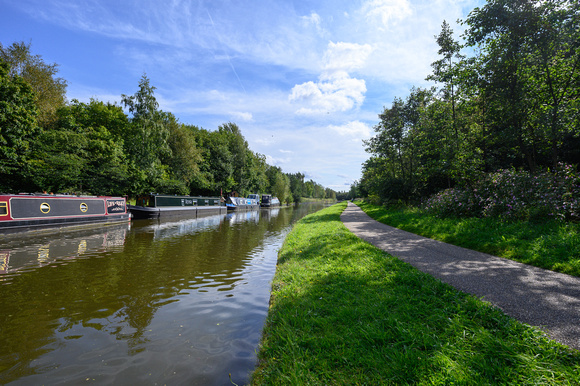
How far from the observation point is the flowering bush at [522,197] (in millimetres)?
6602

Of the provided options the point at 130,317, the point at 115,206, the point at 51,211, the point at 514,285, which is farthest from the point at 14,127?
the point at 514,285

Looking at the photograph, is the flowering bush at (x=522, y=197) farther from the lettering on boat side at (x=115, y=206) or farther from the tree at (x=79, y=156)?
the tree at (x=79, y=156)

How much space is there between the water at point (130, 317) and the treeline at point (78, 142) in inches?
522

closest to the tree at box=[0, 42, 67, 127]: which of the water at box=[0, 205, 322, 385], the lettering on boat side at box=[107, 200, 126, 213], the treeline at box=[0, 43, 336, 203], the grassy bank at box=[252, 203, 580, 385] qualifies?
the treeline at box=[0, 43, 336, 203]

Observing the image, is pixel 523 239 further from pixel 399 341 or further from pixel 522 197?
pixel 399 341

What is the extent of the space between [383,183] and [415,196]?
2473 millimetres

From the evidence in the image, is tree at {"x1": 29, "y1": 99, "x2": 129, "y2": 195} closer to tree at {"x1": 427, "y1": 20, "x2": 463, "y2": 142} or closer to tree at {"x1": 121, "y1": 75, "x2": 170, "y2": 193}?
tree at {"x1": 121, "y1": 75, "x2": 170, "y2": 193}

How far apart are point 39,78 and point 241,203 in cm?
2440

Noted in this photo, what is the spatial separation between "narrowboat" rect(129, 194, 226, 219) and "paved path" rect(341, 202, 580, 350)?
69.3 ft

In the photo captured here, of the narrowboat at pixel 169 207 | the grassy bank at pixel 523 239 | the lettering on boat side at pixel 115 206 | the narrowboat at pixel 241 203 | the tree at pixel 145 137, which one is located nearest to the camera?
the grassy bank at pixel 523 239

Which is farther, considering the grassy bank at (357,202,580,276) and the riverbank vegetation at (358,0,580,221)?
the riverbank vegetation at (358,0,580,221)

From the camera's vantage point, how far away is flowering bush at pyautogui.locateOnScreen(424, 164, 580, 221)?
6602 mm

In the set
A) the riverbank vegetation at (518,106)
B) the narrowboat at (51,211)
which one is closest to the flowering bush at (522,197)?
the riverbank vegetation at (518,106)

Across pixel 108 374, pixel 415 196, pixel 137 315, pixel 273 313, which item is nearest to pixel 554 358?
pixel 273 313
